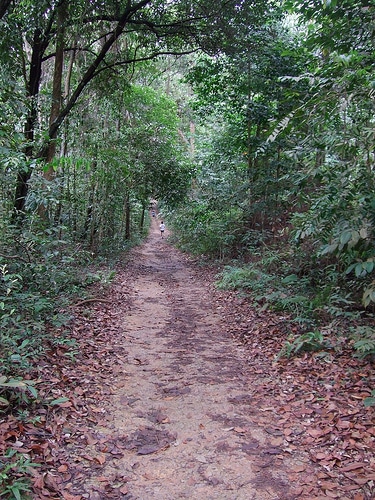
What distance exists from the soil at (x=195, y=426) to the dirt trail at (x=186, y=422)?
1cm

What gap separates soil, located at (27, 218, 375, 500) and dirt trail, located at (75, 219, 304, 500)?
0.01 m

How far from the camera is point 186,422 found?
4.16 meters

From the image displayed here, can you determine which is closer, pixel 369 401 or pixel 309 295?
pixel 369 401

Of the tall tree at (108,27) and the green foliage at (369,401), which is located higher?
the tall tree at (108,27)

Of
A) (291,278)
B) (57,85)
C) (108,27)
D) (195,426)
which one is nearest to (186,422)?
(195,426)

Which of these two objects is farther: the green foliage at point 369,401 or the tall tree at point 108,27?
the tall tree at point 108,27

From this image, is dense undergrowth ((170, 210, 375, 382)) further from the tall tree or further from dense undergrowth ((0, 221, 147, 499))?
the tall tree

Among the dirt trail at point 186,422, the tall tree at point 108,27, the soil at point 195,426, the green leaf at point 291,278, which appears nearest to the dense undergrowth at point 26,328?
the soil at point 195,426

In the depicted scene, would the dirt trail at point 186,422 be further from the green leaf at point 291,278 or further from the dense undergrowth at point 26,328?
the green leaf at point 291,278

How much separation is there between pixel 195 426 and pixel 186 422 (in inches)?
4.9

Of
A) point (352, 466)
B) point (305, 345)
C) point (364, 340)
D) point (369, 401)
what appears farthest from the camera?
point (305, 345)

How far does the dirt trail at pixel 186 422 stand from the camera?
3.20 meters

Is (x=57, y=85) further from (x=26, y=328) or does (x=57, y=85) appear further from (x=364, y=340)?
(x=364, y=340)

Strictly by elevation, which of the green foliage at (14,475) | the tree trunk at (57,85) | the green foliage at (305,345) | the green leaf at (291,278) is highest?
the tree trunk at (57,85)
